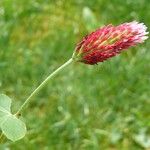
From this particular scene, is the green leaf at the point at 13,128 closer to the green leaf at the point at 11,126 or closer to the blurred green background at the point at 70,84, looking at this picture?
the green leaf at the point at 11,126

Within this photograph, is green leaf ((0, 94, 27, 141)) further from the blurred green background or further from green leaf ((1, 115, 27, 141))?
the blurred green background

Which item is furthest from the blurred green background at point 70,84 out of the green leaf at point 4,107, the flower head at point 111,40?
the flower head at point 111,40

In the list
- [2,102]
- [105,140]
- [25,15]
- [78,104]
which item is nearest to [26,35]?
[25,15]

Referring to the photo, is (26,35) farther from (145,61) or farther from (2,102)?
(2,102)

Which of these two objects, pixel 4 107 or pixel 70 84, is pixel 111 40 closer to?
pixel 4 107

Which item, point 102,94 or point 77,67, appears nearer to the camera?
point 102,94

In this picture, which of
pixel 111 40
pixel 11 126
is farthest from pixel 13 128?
pixel 111 40
